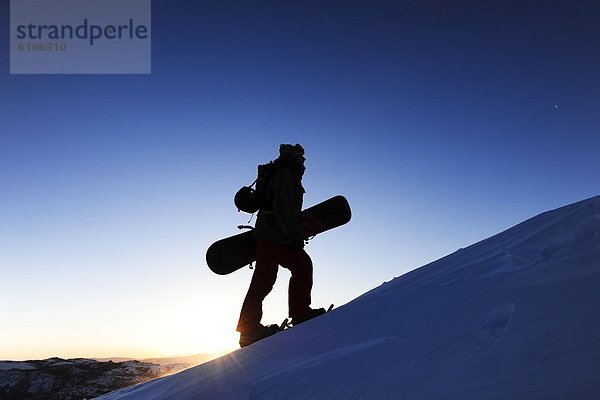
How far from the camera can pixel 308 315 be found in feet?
14.4

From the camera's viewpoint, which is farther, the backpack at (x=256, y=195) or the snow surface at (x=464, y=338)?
the backpack at (x=256, y=195)

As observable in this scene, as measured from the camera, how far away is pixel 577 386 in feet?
4.83

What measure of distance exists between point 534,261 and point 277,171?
8.73 ft

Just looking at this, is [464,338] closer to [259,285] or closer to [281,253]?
[281,253]

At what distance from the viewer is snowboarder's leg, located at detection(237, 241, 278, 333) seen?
4.61m

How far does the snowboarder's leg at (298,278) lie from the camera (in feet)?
14.9

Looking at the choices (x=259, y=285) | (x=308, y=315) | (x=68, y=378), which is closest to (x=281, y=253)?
(x=259, y=285)

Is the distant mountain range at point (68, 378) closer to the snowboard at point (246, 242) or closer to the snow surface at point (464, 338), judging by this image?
the snowboard at point (246, 242)

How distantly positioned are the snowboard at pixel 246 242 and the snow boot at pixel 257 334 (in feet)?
2.94

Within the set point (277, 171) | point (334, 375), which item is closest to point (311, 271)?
point (277, 171)

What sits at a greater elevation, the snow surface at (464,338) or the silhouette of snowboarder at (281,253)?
the silhouette of snowboarder at (281,253)

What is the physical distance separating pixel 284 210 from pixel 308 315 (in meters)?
1.02

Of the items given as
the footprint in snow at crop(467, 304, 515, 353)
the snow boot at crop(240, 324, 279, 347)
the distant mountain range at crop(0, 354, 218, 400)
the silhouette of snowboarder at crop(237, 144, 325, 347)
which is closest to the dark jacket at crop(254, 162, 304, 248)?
the silhouette of snowboarder at crop(237, 144, 325, 347)

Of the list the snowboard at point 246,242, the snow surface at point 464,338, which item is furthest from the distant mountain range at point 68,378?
the snow surface at point 464,338
